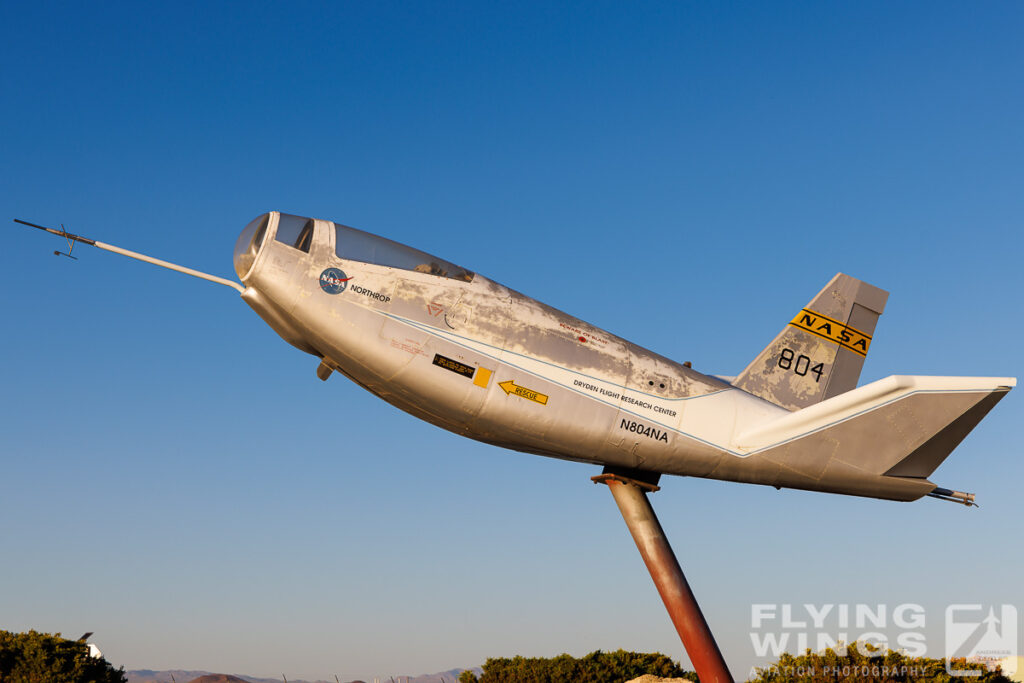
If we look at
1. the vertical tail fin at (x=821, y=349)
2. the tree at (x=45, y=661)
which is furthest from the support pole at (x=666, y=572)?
the tree at (x=45, y=661)

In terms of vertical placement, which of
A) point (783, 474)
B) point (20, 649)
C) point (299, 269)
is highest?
point (299, 269)

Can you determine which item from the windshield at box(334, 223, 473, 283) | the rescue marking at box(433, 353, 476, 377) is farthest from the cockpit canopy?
the rescue marking at box(433, 353, 476, 377)

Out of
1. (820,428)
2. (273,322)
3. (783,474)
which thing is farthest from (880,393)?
(273,322)

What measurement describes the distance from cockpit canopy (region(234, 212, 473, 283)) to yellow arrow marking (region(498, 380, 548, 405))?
2.26 m

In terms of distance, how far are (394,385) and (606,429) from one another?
4193 millimetres

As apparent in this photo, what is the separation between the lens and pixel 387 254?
1585 centimetres

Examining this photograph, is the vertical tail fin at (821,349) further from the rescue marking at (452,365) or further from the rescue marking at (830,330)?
the rescue marking at (452,365)

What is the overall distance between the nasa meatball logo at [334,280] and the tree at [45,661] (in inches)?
613

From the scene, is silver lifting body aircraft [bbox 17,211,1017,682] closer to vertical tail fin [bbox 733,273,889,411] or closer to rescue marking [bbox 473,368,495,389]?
rescue marking [bbox 473,368,495,389]

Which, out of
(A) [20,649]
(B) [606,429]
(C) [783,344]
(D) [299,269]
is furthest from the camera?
(A) [20,649]

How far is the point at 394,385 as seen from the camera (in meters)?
15.4

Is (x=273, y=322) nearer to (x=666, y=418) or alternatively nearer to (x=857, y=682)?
(x=666, y=418)

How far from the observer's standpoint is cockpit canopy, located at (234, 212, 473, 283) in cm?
1522

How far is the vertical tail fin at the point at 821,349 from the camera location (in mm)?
18469
